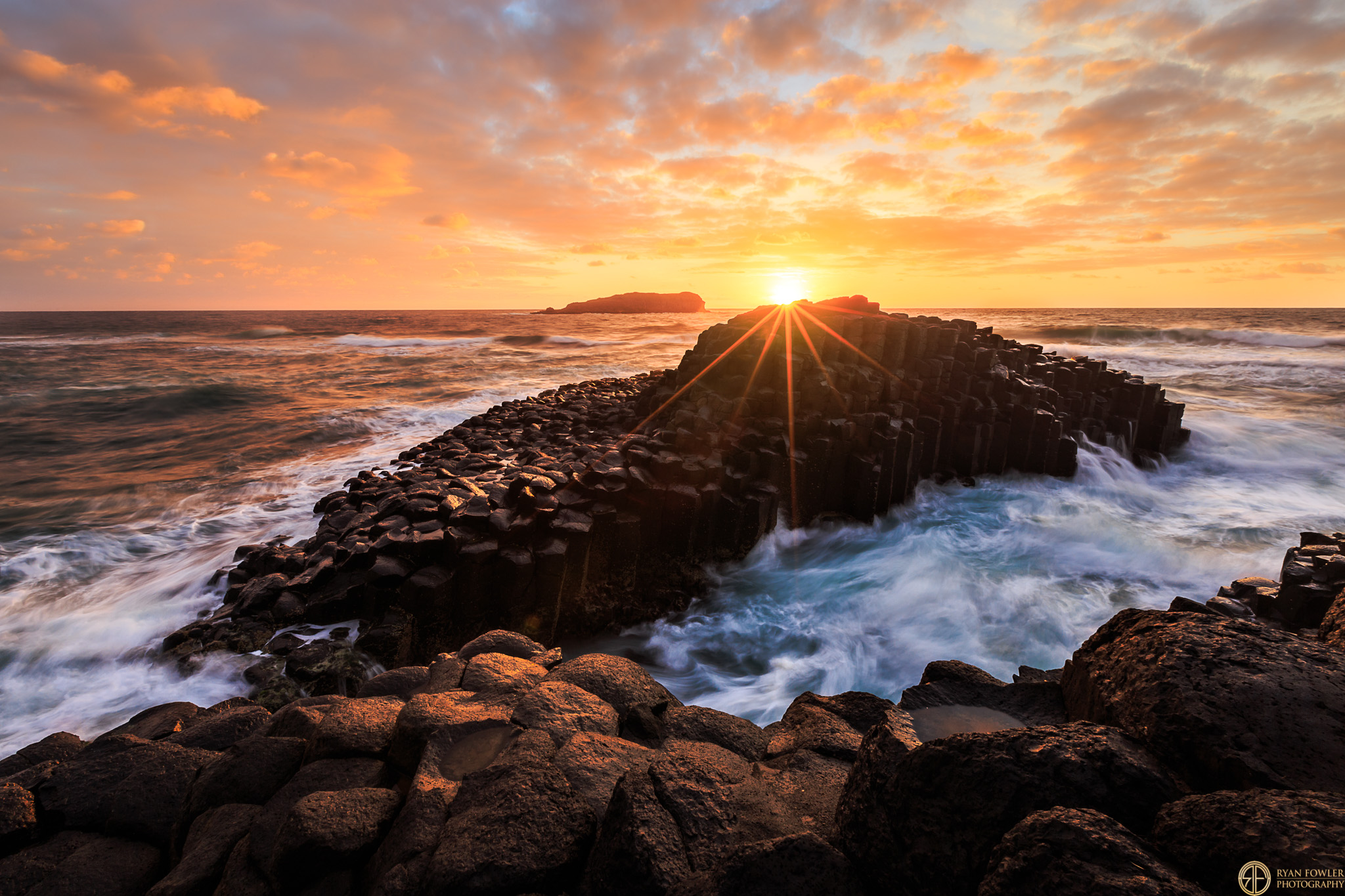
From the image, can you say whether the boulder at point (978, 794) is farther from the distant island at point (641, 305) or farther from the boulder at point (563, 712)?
the distant island at point (641, 305)

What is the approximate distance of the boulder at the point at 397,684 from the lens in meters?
3.15

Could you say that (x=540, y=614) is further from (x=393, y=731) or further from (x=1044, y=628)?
(x=1044, y=628)

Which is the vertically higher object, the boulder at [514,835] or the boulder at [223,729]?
the boulder at [514,835]

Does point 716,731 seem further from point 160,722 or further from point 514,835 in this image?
point 160,722

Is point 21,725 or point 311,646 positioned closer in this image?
point 21,725

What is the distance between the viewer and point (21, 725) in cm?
432

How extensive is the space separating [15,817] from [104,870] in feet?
1.94

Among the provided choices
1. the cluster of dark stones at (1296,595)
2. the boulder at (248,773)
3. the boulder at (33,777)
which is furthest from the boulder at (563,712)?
the cluster of dark stones at (1296,595)

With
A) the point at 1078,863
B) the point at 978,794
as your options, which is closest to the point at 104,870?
the point at 978,794

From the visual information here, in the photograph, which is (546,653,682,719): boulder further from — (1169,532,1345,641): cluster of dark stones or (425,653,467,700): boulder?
(1169,532,1345,641): cluster of dark stones

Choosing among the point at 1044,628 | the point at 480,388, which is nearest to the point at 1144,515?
the point at 1044,628

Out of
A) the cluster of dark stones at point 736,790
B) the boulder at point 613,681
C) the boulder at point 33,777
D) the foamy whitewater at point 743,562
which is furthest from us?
the foamy whitewater at point 743,562

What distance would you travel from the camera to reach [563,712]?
106 inches

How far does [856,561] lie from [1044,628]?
2.17 meters
